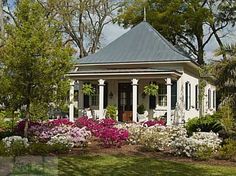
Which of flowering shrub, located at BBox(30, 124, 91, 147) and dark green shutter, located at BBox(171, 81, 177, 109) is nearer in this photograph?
flowering shrub, located at BBox(30, 124, 91, 147)

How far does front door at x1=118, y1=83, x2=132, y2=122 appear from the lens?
79.9ft

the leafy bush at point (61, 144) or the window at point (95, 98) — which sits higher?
the window at point (95, 98)

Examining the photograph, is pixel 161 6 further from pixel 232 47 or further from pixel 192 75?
pixel 232 47

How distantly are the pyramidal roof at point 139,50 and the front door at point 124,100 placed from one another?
170 centimetres

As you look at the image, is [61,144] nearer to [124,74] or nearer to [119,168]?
[119,168]

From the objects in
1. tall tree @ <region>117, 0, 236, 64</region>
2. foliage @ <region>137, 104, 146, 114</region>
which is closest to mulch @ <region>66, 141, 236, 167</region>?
foliage @ <region>137, 104, 146, 114</region>

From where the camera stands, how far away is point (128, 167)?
9.72 metres

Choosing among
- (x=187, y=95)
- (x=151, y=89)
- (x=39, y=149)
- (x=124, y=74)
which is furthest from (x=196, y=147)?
(x=187, y=95)

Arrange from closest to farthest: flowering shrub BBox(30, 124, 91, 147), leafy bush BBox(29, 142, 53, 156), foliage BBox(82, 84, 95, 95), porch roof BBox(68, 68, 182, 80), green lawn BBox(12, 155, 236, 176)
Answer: green lawn BBox(12, 155, 236, 176), leafy bush BBox(29, 142, 53, 156), flowering shrub BBox(30, 124, 91, 147), porch roof BBox(68, 68, 182, 80), foliage BBox(82, 84, 95, 95)

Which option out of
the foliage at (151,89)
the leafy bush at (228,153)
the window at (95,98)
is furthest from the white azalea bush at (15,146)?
the window at (95,98)

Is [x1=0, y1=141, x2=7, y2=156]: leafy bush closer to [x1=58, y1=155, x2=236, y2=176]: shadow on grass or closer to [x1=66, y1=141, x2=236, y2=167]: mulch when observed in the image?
[x1=58, y1=155, x2=236, y2=176]: shadow on grass

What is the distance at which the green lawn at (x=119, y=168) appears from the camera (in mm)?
8857

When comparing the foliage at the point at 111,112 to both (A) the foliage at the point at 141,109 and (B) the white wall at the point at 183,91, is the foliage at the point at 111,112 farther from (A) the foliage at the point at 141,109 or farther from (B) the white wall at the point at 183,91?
Answer: (B) the white wall at the point at 183,91

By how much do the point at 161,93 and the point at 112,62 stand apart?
3408 mm
